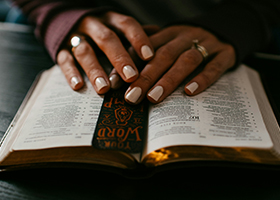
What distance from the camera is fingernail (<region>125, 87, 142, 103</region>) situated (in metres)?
0.45

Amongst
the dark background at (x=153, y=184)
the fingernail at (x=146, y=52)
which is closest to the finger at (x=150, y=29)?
the fingernail at (x=146, y=52)

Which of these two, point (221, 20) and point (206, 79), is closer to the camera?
point (206, 79)

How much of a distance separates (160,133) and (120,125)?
7cm

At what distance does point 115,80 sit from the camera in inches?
19.1

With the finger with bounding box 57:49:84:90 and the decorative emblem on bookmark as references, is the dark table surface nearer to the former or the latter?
the decorative emblem on bookmark

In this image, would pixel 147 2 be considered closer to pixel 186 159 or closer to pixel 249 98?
pixel 249 98

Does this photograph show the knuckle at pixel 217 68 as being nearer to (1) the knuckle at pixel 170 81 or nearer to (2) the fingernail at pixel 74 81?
(1) the knuckle at pixel 170 81

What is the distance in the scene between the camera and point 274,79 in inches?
25.0

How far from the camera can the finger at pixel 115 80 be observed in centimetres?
48

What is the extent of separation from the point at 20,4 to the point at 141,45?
564 millimetres

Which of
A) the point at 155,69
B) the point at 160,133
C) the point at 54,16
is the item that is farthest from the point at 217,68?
the point at 54,16

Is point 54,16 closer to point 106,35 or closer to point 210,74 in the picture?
point 106,35

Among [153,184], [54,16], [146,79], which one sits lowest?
[153,184]

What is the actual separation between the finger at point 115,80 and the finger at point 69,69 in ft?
0.22
